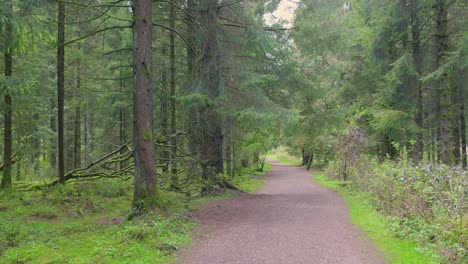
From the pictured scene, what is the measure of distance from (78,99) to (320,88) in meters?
10.5

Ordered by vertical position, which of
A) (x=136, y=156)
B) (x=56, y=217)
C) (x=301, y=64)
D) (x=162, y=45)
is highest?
(x=162, y=45)

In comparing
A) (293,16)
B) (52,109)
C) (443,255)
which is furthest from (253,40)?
(52,109)

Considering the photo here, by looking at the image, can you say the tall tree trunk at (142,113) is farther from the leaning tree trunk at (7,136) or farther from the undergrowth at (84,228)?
the leaning tree trunk at (7,136)

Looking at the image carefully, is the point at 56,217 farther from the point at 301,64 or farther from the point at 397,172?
the point at 301,64

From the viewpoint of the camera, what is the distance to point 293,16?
11.2m

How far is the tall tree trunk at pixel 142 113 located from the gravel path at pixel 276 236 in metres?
1.60

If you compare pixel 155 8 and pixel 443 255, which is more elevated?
pixel 155 8

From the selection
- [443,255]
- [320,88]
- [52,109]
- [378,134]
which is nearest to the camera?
[443,255]

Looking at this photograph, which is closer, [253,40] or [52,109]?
[253,40]

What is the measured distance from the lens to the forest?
563cm

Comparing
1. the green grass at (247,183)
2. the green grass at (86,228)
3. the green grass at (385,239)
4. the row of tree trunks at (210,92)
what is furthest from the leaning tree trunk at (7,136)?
the green grass at (385,239)

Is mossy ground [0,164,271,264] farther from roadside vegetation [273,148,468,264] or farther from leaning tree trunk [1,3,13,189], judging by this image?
roadside vegetation [273,148,468,264]

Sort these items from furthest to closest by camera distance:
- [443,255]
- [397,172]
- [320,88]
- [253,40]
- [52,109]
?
1. [52,109]
2. [320,88]
3. [253,40]
4. [397,172]
5. [443,255]

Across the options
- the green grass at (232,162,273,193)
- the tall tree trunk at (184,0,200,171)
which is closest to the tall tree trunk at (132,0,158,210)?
the tall tree trunk at (184,0,200,171)
